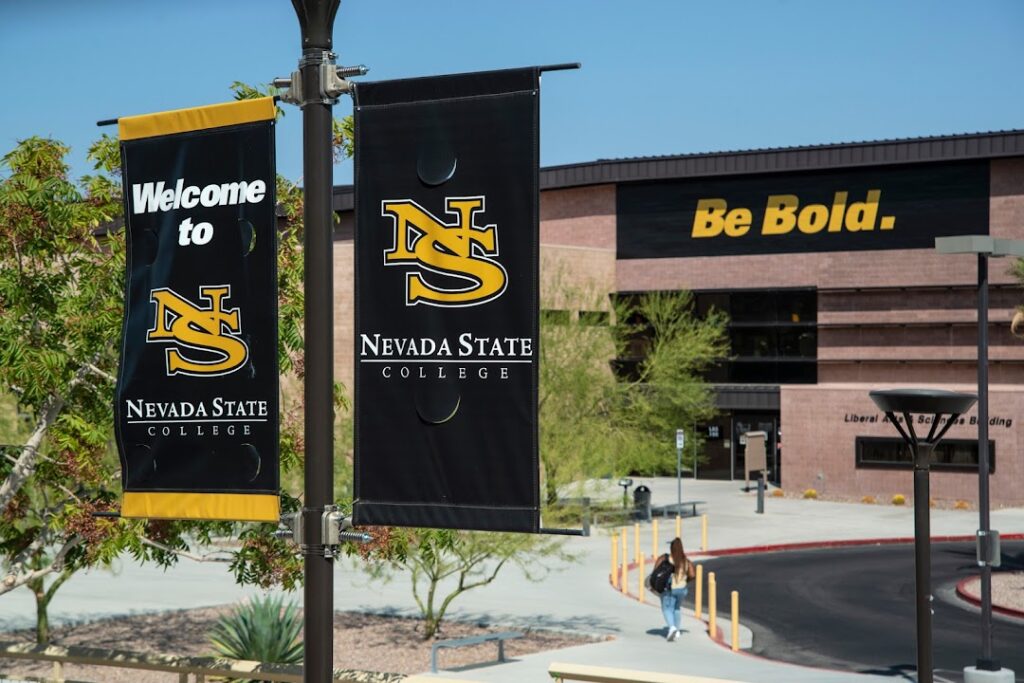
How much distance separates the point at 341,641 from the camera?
76.2ft

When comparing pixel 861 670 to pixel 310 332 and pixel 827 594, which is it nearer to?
pixel 827 594

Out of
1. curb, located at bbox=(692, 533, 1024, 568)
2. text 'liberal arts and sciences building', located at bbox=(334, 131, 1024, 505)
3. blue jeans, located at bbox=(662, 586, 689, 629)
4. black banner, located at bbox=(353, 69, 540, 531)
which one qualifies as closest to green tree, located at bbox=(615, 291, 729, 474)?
text 'liberal arts and sciences building', located at bbox=(334, 131, 1024, 505)

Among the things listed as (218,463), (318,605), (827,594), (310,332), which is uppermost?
(310,332)

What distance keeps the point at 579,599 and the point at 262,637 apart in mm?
11062

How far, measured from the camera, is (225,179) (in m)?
7.78

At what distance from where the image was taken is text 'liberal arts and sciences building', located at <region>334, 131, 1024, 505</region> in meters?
49.8

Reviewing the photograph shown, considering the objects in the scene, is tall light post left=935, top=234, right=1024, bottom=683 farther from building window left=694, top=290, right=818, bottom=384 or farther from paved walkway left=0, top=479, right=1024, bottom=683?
building window left=694, top=290, right=818, bottom=384

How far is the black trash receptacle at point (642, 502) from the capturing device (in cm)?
4362

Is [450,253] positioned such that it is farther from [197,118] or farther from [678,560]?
[678,560]

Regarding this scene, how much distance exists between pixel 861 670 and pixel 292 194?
39.0 feet

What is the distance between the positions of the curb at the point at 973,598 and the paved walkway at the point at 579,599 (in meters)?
5.03

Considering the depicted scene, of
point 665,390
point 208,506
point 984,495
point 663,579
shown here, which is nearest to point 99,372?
point 208,506

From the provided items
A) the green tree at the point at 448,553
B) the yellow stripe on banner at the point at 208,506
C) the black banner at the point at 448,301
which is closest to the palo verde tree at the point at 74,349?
the green tree at the point at 448,553

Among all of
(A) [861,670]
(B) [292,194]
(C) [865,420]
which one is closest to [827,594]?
(A) [861,670]
